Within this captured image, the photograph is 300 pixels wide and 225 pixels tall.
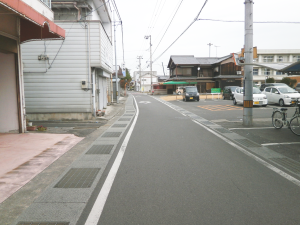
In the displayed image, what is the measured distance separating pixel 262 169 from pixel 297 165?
3.17ft

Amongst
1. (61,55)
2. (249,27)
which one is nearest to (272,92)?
(249,27)

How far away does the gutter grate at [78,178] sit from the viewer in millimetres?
4656

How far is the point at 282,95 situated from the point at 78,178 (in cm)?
1876

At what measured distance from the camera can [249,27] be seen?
1102 centimetres

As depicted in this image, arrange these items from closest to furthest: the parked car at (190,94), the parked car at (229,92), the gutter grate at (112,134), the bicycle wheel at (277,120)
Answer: the gutter grate at (112,134)
the bicycle wheel at (277,120)
the parked car at (229,92)
the parked car at (190,94)

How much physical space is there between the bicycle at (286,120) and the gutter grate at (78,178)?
7.28 meters

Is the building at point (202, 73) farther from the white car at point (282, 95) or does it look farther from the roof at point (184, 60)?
the white car at point (282, 95)

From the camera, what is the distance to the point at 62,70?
1364 cm

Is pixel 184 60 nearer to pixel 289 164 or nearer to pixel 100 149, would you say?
pixel 100 149

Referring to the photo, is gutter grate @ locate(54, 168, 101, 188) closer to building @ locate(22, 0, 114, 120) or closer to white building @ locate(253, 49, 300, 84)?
building @ locate(22, 0, 114, 120)

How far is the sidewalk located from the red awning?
11.9 ft

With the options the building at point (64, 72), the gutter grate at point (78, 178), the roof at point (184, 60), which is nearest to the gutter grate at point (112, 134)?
the gutter grate at point (78, 178)

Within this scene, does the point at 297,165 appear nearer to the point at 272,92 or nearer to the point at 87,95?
the point at 87,95

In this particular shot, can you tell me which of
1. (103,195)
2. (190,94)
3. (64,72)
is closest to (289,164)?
(103,195)
